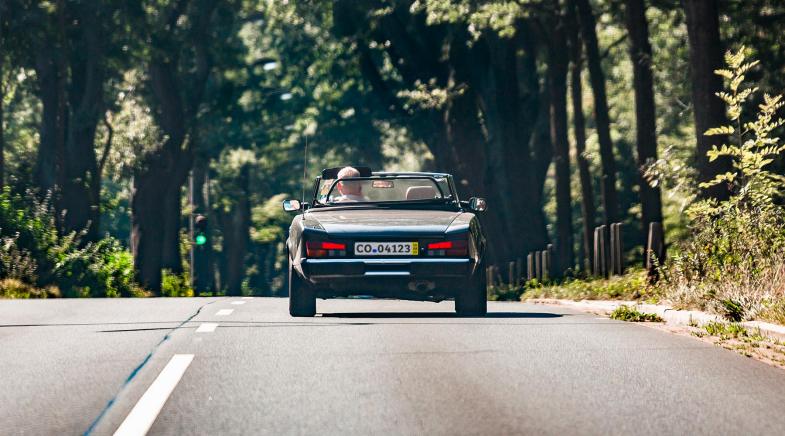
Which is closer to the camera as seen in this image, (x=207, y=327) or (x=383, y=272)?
(x=207, y=327)

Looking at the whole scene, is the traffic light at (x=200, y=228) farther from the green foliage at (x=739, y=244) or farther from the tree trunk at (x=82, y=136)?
the green foliage at (x=739, y=244)

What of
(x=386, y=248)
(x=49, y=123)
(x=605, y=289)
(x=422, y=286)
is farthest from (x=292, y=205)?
(x=49, y=123)

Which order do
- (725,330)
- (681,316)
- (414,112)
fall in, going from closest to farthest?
(725,330), (681,316), (414,112)

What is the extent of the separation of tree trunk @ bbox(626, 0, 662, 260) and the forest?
4 centimetres

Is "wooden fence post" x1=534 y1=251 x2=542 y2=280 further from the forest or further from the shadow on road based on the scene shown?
the shadow on road

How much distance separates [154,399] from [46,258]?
20.6 m

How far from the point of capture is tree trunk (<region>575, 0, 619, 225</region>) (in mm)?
29188

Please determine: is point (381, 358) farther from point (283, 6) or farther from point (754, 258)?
point (283, 6)

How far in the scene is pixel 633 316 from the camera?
50.9ft

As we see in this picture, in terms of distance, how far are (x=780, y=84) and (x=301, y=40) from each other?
20.4 meters

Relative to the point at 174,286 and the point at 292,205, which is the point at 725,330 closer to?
the point at 292,205

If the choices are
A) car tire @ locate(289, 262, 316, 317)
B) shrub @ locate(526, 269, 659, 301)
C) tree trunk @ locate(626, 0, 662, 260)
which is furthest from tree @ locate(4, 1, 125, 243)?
car tire @ locate(289, 262, 316, 317)

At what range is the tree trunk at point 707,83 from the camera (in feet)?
65.0

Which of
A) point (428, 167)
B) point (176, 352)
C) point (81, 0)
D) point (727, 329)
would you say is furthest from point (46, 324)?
point (428, 167)
